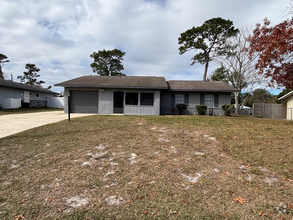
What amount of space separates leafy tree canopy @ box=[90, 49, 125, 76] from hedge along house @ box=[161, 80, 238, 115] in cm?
2442

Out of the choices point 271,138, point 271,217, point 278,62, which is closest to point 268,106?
point 278,62

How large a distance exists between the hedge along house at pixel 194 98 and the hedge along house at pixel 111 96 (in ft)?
4.54

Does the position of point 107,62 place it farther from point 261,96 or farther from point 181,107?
point 261,96

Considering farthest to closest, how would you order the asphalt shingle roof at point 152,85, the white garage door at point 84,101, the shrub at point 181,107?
the white garage door at point 84,101 → the shrub at point 181,107 → the asphalt shingle roof at point 152,85

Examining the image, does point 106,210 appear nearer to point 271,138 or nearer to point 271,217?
point 271,217

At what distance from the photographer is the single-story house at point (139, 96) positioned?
14195mm

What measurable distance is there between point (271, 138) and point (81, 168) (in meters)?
6.36

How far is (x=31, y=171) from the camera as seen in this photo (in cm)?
344

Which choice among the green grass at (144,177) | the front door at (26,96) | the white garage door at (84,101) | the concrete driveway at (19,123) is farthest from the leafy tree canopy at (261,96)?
the front door at (26,96)

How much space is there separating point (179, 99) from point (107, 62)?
87.4 feet

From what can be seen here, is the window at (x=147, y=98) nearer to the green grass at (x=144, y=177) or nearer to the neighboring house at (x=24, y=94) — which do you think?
the green grass at (x=144, y=177)

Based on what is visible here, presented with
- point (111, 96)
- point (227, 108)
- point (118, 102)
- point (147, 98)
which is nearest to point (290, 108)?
point (227, 108)

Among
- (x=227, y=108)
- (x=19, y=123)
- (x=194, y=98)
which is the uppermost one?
(x=194, y=98)

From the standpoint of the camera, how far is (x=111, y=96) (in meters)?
14.7
